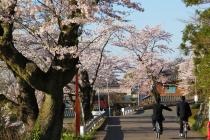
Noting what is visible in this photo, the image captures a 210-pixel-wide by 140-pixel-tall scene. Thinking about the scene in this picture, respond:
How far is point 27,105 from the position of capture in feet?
52.1

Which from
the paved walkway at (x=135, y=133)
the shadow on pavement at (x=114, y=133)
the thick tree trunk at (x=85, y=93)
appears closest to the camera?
the paved walkway at (x=135, y=133)

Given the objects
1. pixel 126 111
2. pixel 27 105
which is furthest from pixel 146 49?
pixel 27 105

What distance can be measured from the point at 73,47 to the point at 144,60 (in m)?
43.5

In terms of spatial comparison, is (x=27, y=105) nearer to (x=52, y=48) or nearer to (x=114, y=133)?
(x=52, y=48)

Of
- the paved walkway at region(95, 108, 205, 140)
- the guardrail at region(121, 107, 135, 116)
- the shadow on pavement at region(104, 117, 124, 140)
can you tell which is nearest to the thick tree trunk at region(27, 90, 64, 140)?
the paved walkway at region(95, 108, 205, 140)

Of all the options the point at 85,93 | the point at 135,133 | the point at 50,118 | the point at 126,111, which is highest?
the point at 85,93

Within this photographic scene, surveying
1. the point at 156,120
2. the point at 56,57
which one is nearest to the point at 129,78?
the point at 156,120

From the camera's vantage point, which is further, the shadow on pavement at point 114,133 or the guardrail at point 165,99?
the guardrail at point 165,99

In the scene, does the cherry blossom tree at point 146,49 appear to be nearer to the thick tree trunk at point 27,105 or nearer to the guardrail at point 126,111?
the guardrail at point 126,111

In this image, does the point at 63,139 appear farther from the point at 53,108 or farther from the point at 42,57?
the point at 42,57

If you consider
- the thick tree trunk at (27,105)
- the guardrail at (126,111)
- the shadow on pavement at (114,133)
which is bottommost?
the shadow on pavement at (114,133)

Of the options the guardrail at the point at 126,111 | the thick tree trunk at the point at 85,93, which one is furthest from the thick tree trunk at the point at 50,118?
the guardrail at the point at 126,111

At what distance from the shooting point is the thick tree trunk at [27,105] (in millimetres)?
15564

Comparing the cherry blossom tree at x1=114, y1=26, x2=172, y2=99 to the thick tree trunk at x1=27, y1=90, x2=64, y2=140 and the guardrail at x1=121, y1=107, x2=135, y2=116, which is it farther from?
the thick tree trunk at x1=27, y1=90, x2=64, y2=140
